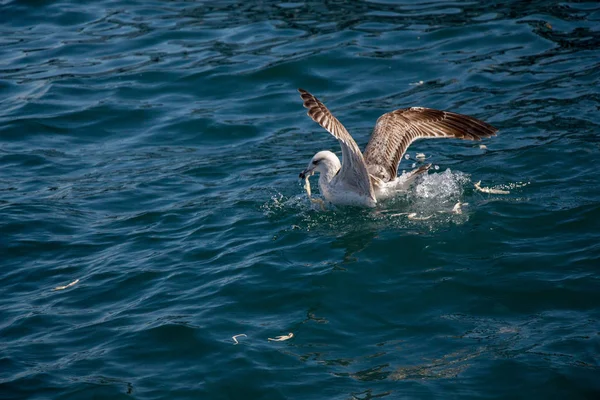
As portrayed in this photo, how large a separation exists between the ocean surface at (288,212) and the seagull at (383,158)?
0.80 feet

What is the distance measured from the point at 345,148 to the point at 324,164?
951 millimetres

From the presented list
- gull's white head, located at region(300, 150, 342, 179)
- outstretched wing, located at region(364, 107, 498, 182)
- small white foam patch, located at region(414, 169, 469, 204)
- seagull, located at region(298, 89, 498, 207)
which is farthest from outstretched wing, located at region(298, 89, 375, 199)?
small white foam patch, located at region(414, 169, 469, 204)

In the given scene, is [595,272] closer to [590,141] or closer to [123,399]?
[590,141]

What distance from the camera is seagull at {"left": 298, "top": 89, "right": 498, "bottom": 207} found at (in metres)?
8.53

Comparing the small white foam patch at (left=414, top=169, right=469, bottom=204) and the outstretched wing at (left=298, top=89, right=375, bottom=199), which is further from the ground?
the outstretched wing at (left=298, top=89, right=375, bottom=199)

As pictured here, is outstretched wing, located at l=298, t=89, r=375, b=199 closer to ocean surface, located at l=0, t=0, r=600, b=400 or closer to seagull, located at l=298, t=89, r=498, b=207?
seagull, located at l=298, t=89, r=498, b=207

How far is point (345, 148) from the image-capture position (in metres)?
8.02

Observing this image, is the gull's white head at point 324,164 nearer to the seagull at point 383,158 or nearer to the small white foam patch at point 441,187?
the seagull at point 383,158

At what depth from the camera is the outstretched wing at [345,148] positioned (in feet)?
24.3

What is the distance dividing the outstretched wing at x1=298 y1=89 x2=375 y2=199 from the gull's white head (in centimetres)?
33

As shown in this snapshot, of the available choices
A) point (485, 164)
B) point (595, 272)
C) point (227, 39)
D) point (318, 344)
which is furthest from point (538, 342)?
point (227, 39)

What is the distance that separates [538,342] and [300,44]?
954 cm

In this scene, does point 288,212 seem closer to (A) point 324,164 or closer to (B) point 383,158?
(A) point 324,164

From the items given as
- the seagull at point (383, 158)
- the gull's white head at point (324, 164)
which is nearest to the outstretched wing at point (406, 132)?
the seagull at point (383, 158)
